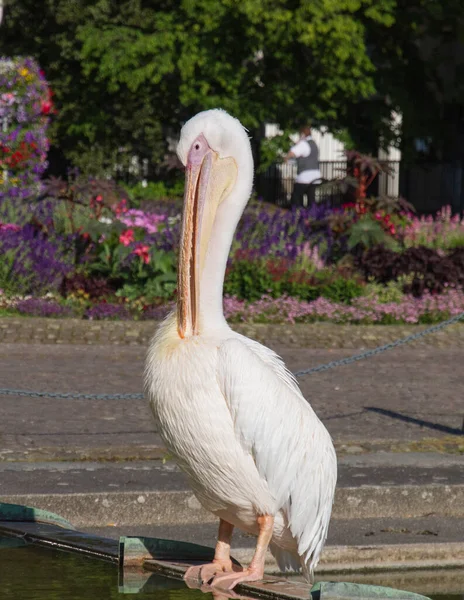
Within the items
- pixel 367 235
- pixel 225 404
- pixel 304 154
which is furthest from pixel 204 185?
pixel 304 154

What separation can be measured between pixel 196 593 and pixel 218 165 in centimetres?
140

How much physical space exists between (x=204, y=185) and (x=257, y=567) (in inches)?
49.2

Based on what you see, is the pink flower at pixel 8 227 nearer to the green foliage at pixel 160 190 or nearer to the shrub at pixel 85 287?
the shrub at pixel 85 287

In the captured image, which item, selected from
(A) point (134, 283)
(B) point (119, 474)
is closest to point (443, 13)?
(A) point (134, 283)

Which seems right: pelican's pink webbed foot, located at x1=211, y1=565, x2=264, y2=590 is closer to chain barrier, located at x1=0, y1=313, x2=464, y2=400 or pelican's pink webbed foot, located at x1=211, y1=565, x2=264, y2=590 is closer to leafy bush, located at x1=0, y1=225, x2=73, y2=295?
chain barrier, located at x1=0, y1=313, x2=464, y2=400

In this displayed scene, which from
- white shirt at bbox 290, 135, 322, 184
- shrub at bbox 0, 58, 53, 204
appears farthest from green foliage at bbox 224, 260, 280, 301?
white shirt at bbox 290, 135, 322, 184

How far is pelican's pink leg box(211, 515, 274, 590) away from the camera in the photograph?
3.56 meters

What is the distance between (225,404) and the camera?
374 centimetres

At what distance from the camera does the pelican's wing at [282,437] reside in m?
3.70

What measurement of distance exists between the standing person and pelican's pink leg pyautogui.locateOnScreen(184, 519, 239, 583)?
49.1 feet

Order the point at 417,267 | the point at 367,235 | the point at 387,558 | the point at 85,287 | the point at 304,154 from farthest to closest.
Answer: the point at 304,154 < the point at 367,235 < the point at 417,267 < the point at 85,287 < the point at 387,558

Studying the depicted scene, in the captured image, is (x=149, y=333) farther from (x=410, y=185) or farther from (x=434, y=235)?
(x=410, y=185)

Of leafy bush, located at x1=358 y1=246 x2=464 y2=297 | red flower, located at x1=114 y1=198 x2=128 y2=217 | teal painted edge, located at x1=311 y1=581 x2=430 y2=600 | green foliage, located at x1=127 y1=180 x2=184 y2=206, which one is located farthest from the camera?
green foliage, located at x1=127 y1=180 x2=184 y2=206

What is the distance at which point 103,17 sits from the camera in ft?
72.9
